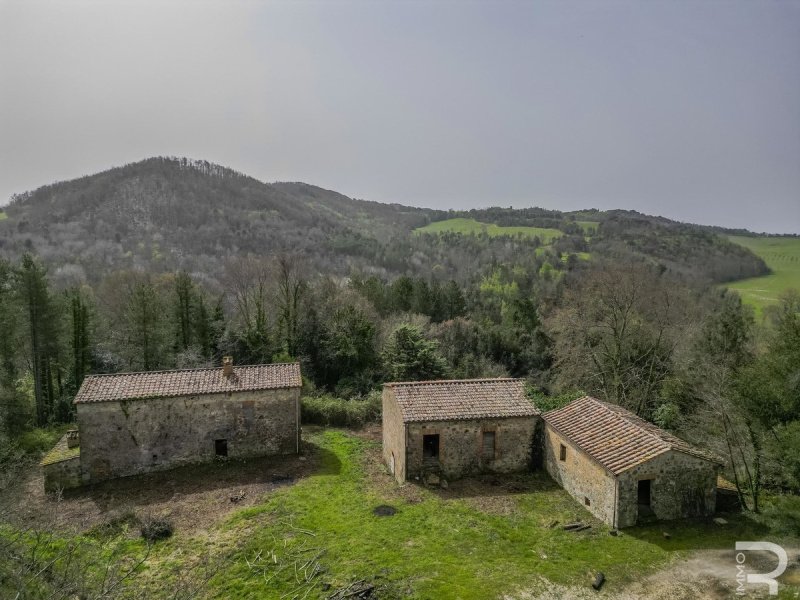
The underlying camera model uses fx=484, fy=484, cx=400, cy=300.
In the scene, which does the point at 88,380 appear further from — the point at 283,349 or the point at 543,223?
the point at 543,223

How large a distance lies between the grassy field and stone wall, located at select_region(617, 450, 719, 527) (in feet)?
1.75

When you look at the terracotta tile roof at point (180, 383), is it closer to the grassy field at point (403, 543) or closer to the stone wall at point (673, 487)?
the grassy field at point (403, 543)

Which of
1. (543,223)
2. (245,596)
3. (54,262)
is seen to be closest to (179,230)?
(54,262)

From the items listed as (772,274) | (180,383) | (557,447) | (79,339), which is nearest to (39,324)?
(79,339)

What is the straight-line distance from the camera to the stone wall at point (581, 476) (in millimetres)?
16172

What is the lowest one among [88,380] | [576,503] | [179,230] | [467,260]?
[576,503]

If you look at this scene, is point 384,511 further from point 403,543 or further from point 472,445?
point 472,445

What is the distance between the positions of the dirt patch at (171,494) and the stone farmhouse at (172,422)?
0.64 meters

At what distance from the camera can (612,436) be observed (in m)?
17.5

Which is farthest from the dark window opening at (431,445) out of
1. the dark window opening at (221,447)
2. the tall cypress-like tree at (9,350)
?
the tall cypress-like tree at (9,350)

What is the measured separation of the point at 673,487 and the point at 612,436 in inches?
93.7

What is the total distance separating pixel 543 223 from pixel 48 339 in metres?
87.9

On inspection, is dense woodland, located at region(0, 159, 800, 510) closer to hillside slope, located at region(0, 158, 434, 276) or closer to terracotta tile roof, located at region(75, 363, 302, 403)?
hillside slope, located at region(0, 158, 434, 276)

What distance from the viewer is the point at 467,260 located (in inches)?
3174
